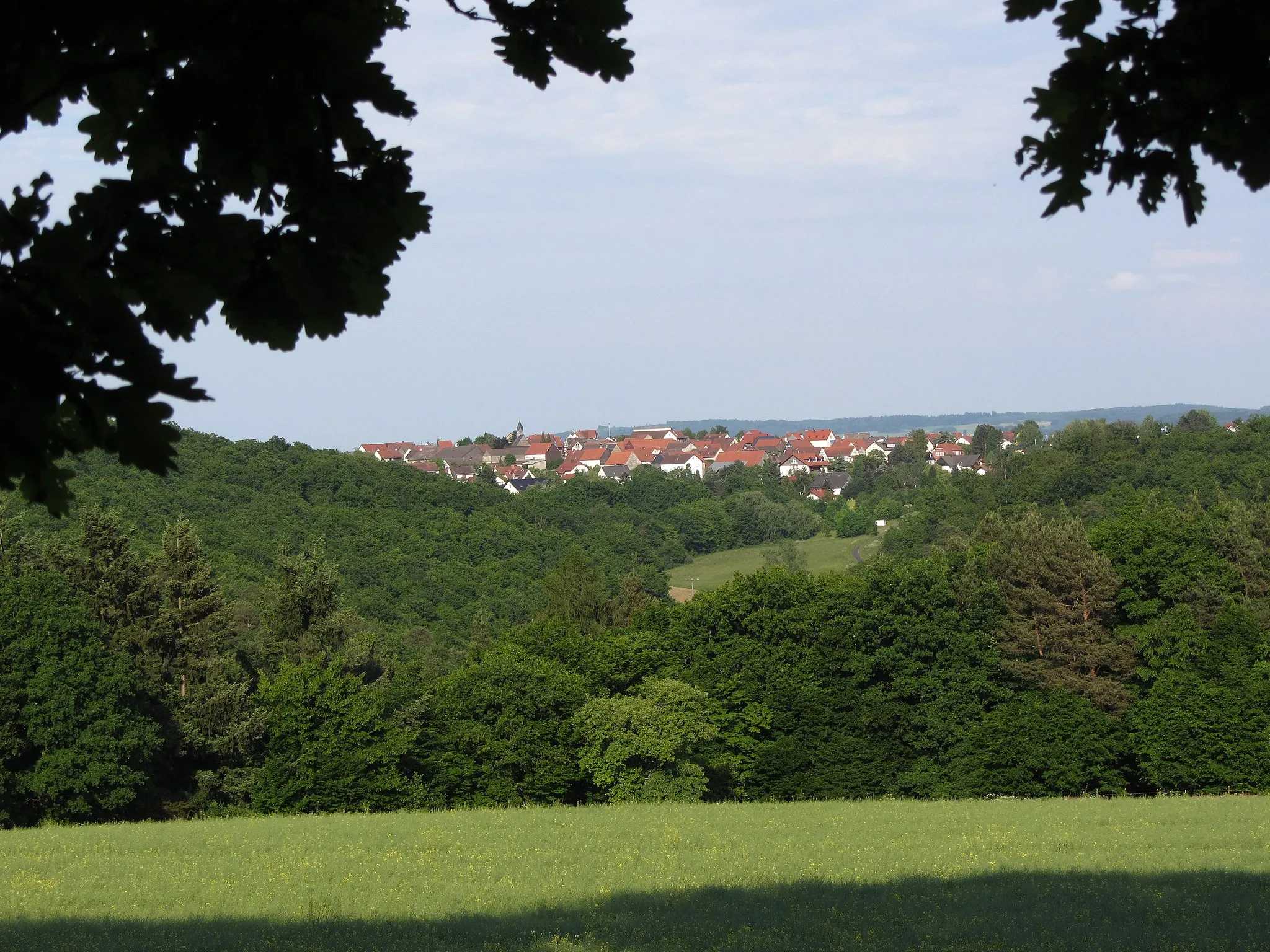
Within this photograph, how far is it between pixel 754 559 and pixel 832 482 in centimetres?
5281

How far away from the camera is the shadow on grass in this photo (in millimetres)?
12758

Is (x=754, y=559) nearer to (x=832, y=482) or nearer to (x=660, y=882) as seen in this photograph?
(x=832, y=482)

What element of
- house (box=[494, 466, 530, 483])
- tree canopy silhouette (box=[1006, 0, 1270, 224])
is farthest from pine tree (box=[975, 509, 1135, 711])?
house (box=[494, 466, 530, 483])

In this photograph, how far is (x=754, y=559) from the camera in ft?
381

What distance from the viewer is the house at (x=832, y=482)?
160 m

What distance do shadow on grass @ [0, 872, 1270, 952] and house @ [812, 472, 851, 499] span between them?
467ft

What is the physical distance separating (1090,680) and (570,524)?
71.5 meters

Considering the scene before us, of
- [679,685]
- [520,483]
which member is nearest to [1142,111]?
[679,685]

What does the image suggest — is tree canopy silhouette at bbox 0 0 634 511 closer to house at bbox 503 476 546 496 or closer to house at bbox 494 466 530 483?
house at bbox 503 476 546 496

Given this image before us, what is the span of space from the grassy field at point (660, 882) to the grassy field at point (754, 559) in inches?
2804

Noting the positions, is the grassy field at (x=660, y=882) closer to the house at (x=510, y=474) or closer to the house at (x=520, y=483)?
the house at (x=520, y=483)

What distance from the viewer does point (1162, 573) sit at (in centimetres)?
4247

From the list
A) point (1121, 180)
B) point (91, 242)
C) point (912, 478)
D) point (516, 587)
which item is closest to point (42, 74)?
point (91, 242)

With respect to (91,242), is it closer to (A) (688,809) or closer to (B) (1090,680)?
(A) (688,809)
